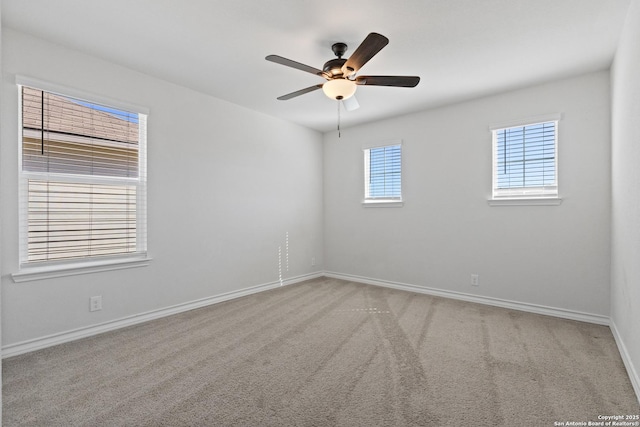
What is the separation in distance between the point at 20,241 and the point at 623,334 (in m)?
4.91

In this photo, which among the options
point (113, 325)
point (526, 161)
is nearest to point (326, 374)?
point (113, 325)

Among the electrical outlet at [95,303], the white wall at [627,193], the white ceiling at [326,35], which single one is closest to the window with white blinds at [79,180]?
the electrical outlet at [95,303]

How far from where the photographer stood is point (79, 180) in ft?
10.3

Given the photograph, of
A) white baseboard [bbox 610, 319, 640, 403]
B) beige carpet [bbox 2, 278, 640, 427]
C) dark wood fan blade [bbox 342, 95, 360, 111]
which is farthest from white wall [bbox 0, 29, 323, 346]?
white baseboard [bbox 610, 319, 640, 403]

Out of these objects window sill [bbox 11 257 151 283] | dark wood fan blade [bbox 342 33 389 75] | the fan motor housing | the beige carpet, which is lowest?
the beige carpet

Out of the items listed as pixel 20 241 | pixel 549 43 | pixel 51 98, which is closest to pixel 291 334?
pixel 20 241

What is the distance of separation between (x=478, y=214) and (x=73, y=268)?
14.0 ft

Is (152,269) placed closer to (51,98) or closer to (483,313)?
(51,98)

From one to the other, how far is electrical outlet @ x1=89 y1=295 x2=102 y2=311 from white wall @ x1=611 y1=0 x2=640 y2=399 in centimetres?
421

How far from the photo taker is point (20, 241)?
283cm

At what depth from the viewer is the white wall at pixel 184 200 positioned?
281cm

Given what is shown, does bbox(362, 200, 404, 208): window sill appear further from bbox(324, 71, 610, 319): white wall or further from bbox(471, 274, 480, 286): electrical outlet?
bbox(471, 274, 480, 286): electrical outlet

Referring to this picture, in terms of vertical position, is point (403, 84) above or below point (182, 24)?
below

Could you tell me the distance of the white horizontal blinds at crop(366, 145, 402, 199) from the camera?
495 cm
